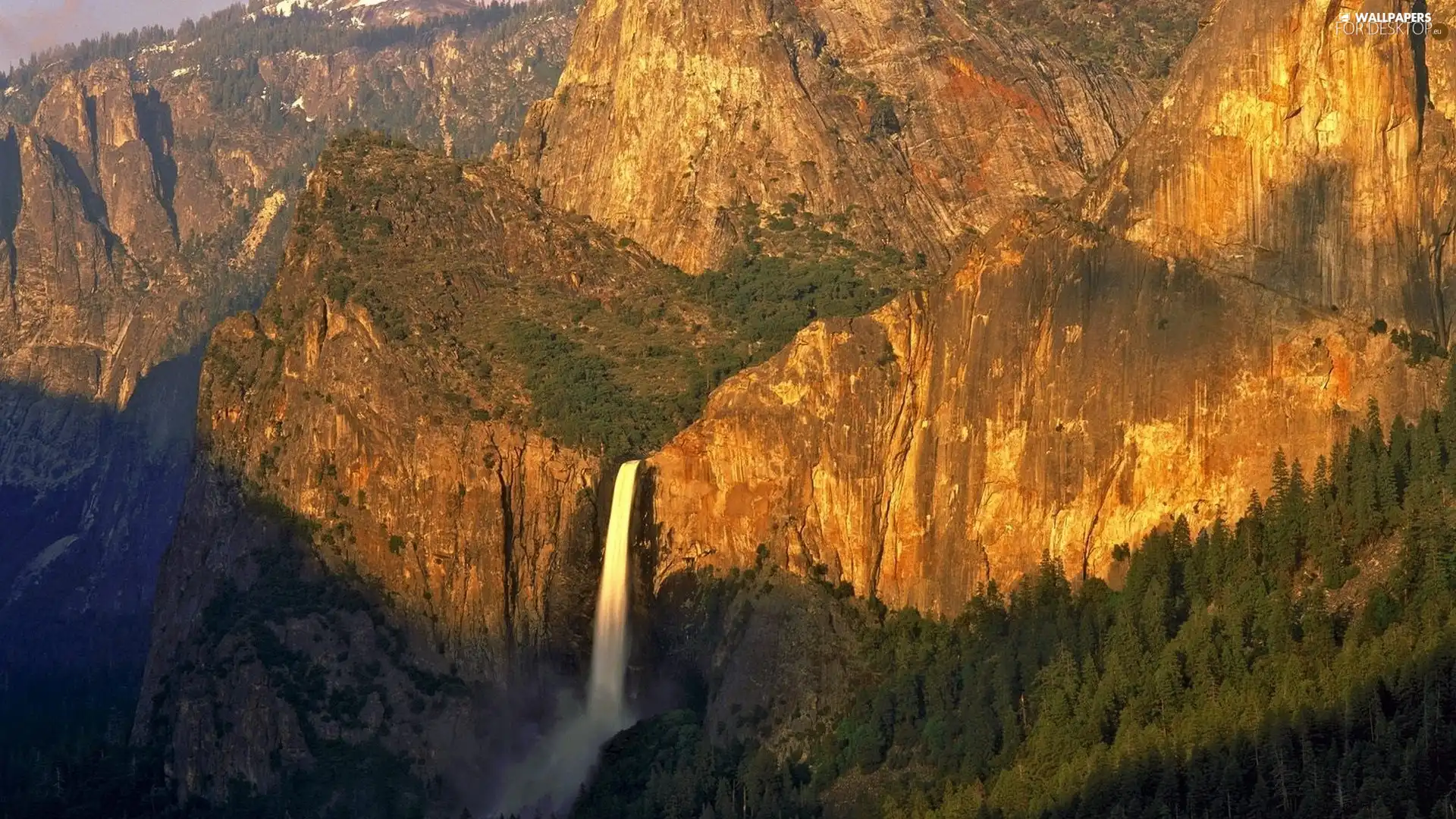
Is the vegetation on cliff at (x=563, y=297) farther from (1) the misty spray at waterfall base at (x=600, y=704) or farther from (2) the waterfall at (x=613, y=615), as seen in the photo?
(1) the misty spray at waterfall base at (x=600, y=704)

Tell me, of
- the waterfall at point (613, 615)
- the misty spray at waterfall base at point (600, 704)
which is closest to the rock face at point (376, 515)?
the waterfall at point (613, 615)

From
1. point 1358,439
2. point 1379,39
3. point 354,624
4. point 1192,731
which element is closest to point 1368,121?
point 1379,39

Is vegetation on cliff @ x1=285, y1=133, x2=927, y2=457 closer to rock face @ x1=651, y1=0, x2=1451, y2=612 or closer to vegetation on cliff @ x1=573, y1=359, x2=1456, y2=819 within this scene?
rock face @ x1=651, y1=0, x2=1451, y2=612

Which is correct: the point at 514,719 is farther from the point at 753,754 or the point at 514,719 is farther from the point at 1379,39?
the point at 1379,39

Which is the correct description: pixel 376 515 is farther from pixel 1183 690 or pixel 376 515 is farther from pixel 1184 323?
pixel 1183 690

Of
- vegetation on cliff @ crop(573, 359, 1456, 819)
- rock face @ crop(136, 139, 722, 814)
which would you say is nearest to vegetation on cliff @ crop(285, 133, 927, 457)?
rock face @ crop(136, 139, 722, 814)

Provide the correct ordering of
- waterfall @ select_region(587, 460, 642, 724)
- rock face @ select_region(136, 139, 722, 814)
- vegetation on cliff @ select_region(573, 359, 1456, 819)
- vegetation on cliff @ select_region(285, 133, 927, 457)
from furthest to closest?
vegetation on cliff @ select_region(285, 133, 927, 457) → rock face @ select_region(136, 139, 722, 814) → waterfall @ select_region(587, 460, 642, 724) → vegetation on cliff @ select_region(573, 359, 1456, 819)

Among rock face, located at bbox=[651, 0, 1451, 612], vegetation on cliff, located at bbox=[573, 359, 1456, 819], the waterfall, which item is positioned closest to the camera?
vegetation on cliff, located at bbox=[573, 359, 1456, 819]
